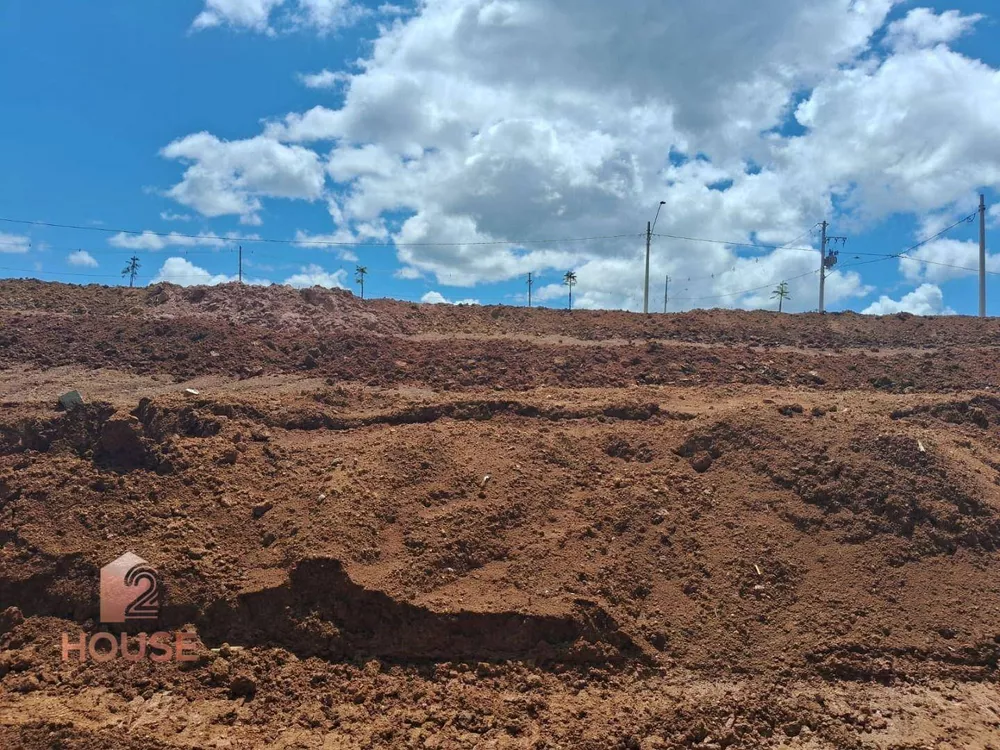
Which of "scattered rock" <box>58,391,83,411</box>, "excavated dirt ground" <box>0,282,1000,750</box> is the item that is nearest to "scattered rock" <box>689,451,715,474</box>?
"excavated dirt ground" <box>0,282,1000,750</box>

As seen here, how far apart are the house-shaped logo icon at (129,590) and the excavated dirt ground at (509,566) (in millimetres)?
145

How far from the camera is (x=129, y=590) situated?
697cm

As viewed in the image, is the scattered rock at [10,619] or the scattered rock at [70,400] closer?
the scattered rock at [10,619]

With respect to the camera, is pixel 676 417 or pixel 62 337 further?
pixel 62 337

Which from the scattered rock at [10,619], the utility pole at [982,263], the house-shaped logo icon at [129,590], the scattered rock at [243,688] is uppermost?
the utility pole at [982,263]

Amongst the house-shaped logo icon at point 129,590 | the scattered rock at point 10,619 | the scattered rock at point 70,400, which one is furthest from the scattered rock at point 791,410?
the scattered rock at point 70,400

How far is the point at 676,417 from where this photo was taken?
10641mm

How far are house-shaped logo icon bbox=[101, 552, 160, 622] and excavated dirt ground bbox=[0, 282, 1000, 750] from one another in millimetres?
145

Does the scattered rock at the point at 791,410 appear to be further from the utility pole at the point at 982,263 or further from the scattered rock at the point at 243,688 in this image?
the utility pole at the point at 982,263

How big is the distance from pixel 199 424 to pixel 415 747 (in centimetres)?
594

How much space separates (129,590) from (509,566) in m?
4.08

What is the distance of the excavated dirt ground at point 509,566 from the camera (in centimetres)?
594

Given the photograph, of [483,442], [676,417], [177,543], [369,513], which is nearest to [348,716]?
[369,513]

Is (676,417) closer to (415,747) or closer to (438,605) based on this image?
(438,605)
